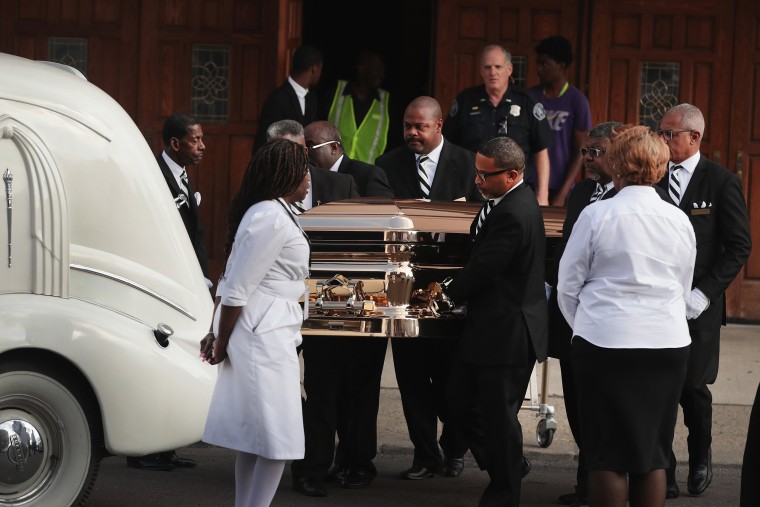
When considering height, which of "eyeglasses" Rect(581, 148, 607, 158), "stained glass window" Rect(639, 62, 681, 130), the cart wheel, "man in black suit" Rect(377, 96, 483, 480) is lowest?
the cart wheel

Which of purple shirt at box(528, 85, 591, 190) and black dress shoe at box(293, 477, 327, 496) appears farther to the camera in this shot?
purple shirt at box(528, 85, 591, 190)

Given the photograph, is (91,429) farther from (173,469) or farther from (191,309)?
(173,469)

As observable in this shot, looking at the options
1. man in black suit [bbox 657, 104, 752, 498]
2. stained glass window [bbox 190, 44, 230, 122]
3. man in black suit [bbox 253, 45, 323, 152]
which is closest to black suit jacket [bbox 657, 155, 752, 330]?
man in black suit [bbox 657, 104, 752, 498]

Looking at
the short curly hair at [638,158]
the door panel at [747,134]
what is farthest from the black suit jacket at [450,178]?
the door panel at [747,134]

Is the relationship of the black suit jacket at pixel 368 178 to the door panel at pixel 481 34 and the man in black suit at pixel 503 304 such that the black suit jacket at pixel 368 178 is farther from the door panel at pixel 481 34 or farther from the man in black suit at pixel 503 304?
the door panel at pixel 481 34

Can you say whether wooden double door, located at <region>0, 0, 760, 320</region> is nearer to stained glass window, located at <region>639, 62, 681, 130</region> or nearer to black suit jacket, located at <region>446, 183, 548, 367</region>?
stained glass window, located at <region>639, 62, 681, 130</region>

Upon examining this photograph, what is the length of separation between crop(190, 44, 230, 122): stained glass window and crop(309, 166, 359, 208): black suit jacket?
3.66 m

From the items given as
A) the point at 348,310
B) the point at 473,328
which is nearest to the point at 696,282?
the point at 473,328

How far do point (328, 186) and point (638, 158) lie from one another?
2430 millimetres

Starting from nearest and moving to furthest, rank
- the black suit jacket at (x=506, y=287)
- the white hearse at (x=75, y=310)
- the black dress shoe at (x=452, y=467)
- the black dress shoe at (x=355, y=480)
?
the white hearse at (x=75, y=310), the black suit jacket at (x=506, y=287), the black dress shoe at (x=355, y=480), the black dress shoe at (x=452, y=467)

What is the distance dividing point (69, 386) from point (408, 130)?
9.33 feet

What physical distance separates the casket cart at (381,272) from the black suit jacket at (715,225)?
3.93 ft

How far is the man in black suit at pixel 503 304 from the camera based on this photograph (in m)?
6.78

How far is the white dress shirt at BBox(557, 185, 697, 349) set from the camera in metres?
5.64
